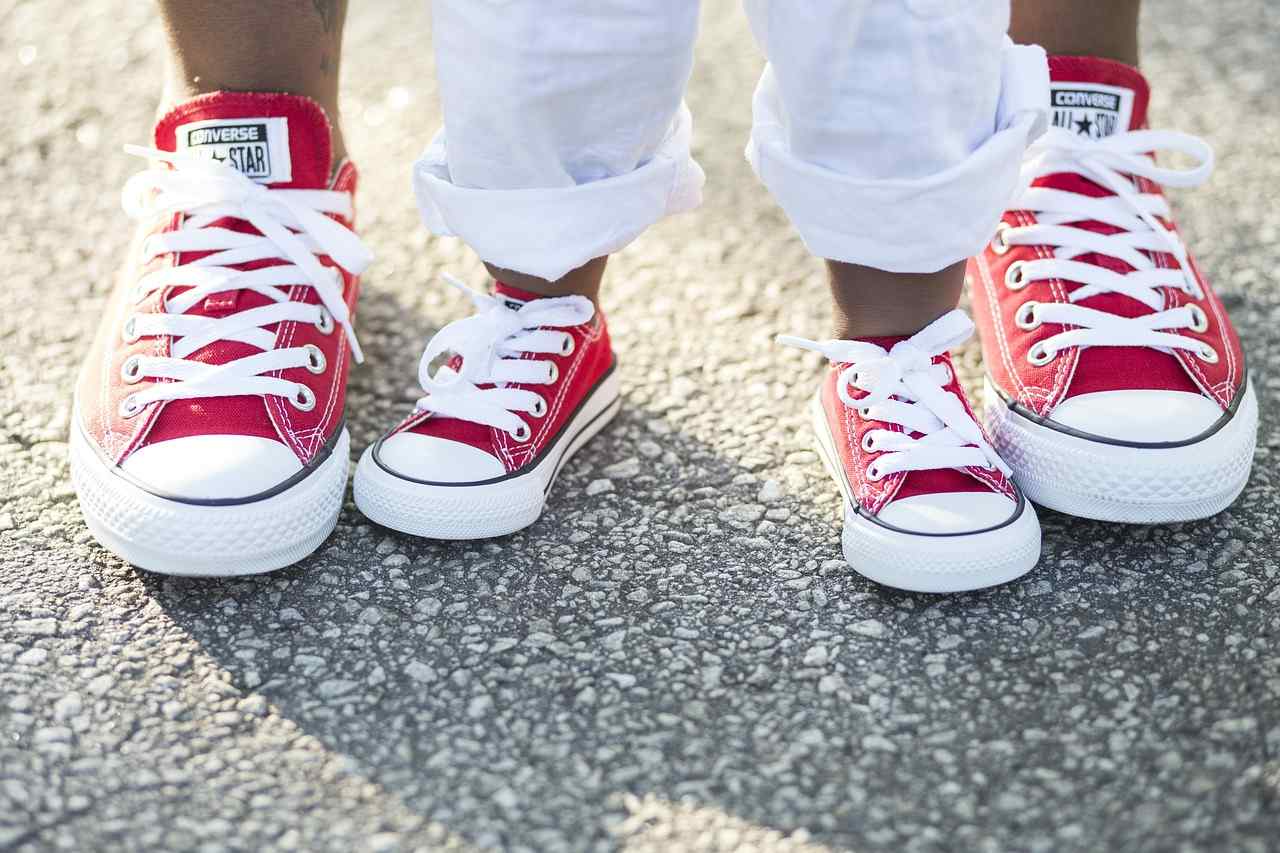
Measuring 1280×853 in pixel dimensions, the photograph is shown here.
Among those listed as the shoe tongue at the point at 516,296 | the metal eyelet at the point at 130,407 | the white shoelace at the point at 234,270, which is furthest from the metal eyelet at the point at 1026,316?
the metal eyelet at the point at 130,407

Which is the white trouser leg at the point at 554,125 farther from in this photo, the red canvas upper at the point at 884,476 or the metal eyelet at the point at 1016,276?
the metal eyelet at the point at 1016,276

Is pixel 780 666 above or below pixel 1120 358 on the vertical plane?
below

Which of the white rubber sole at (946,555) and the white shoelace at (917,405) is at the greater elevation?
the white shoelace at (917,405)

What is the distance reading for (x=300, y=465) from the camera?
124 centimetres

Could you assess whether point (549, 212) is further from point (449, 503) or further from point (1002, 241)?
point (1002, 241)

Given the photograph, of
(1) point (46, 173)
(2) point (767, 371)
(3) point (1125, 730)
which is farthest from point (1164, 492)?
(1) point (46, 173)

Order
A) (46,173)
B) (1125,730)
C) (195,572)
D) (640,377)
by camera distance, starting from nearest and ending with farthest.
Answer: (1125,730) < (195,572) < (640,377) < (46,173)

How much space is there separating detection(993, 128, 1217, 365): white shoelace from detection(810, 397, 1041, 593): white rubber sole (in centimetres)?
22

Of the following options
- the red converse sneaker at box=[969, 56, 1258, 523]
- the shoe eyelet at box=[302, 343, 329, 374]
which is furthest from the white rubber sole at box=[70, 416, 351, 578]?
the red converse sneaker at box=[969, 56, 1258, 523]

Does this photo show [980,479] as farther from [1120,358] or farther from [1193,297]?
[1193,297]

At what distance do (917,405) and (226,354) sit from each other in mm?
679

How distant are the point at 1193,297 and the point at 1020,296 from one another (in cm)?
18

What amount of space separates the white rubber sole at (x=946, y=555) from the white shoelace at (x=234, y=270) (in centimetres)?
56

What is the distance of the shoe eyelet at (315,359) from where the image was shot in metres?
1.33
